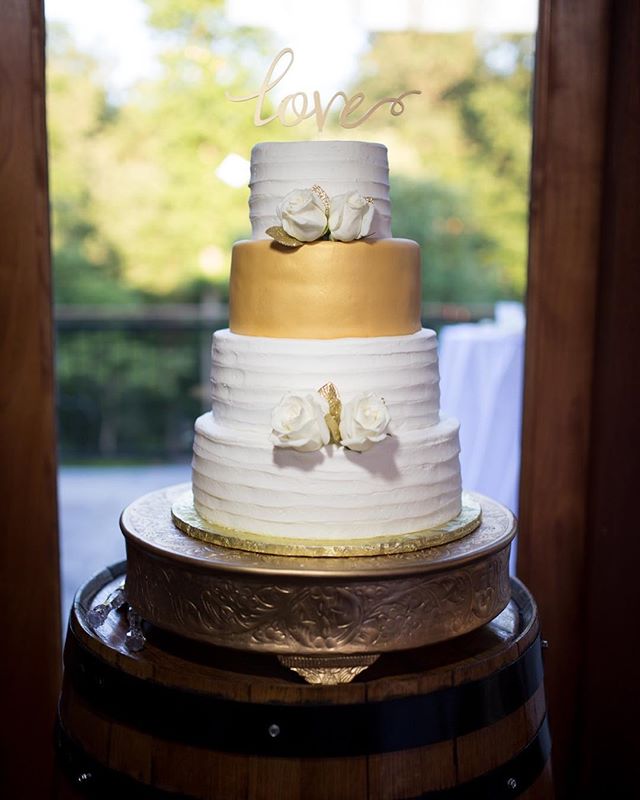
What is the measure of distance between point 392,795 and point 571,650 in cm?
113

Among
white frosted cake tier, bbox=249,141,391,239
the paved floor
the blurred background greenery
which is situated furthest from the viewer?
the blurred background greenery

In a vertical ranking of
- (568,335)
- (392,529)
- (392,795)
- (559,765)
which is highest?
(568,335)

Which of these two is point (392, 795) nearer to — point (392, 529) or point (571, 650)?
point (392, 529)

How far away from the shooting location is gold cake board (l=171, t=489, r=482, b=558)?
1396mm

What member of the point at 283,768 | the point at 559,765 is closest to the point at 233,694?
the point at 283,768

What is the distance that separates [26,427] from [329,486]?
960 millimetres

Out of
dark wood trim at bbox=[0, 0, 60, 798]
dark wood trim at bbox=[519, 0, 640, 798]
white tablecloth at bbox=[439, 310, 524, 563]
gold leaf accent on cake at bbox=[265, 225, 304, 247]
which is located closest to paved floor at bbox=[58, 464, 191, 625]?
dark wood trim at bbox=[0, 0, 60, 798]

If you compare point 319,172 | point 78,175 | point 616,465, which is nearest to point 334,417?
point 319,172

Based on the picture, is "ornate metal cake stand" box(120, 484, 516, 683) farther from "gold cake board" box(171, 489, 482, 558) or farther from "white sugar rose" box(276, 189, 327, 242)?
"white sugar rose" box(276, 189, 327, 242)

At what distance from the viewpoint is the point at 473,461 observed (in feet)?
10.7

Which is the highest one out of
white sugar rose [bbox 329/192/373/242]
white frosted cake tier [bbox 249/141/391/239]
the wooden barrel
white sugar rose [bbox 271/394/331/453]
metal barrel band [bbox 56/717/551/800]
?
white frosted cake tier [bbox 249/141/391/239]

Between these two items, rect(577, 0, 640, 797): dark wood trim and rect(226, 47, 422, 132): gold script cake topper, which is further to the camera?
Answer: rect(577, 0, 640, 797): dark wood trim

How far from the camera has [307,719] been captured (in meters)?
1.28

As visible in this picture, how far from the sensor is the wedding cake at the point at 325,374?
4.68 ft
